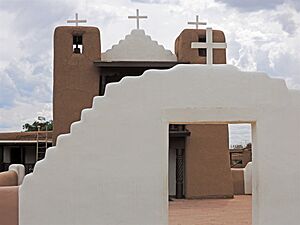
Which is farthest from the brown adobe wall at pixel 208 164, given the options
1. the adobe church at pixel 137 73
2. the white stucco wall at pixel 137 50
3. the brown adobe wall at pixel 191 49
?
the white stucco wall at pixel 137 50

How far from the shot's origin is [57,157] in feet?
33.9

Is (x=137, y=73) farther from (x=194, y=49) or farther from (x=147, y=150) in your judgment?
(x=147, y=150)

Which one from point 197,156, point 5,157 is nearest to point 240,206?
point 197,156

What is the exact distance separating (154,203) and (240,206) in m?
7.44

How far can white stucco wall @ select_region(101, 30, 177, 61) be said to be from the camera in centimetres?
2036

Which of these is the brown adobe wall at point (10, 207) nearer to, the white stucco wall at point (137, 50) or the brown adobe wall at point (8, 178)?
the brown adobe wall at point (8, 178)

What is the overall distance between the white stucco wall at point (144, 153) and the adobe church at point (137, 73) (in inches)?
344

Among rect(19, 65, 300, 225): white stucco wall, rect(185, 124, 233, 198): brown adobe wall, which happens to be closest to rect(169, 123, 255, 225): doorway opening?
rect(185, 124, 233, 198): brown adobe wall

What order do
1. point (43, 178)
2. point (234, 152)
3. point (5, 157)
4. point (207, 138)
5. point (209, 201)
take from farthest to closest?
1. point (234, 152)
2. point (5, 157)
3. point (207, 138)
4. point (209, 201)
5. point (43, 178)

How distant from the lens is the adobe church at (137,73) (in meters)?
19.3

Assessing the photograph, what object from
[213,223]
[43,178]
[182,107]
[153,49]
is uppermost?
[153,49]

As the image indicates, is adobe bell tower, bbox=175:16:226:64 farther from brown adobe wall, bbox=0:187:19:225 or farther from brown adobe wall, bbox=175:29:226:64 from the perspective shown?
brown adobe wall, bbox=0:187:19:225

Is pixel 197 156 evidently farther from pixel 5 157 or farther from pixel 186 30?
pixel 5 157

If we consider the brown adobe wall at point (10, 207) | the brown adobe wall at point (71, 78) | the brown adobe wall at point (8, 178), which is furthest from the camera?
the brown adobe wall at point (71, 78)
